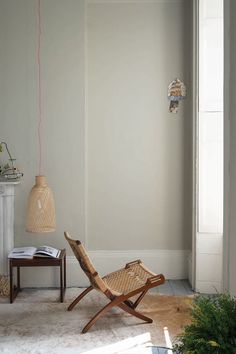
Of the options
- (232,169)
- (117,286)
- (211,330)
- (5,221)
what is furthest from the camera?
(5,221)

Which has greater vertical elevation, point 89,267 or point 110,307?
point 89,267

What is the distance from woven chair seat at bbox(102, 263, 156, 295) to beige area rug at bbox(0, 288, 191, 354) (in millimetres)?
260

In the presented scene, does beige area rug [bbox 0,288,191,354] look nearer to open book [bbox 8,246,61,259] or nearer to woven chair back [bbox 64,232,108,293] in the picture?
woven chair back [bbox 64,232,108,293]

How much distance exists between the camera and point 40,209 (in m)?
4.33

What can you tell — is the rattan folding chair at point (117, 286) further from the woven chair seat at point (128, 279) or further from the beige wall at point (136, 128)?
the beige wall at point (136, 128)

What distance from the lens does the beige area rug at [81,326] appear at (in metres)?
3.21

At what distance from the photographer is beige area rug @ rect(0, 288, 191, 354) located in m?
3.21

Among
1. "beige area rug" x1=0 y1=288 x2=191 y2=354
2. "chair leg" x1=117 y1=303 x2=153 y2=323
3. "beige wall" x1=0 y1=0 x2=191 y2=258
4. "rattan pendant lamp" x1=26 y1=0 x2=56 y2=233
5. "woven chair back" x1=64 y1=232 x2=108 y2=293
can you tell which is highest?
"beige wall" x1=0 y1=0 x2=191 y2=258

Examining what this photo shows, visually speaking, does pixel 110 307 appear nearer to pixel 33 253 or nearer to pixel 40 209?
pixel 33 253

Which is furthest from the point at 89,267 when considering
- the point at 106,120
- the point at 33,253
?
the point at 106,120

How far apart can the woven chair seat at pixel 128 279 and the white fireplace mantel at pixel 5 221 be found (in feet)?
3.89

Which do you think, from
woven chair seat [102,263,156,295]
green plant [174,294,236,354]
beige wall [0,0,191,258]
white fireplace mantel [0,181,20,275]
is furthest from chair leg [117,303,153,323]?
green plant [174,294,236,354]

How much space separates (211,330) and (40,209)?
9.34 feet

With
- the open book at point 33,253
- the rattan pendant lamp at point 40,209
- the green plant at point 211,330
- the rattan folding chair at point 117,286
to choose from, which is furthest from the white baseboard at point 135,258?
the green plant at point 211,330
